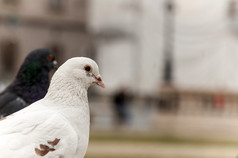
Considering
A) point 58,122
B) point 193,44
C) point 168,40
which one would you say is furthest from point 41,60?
point 168,40

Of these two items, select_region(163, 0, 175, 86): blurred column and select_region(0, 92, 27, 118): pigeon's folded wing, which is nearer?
select_region(0, 92, 27, 118): pigeon's folded wing

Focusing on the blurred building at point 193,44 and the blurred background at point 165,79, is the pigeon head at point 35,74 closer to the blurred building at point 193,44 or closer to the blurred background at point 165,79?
the blurred background at point 165,79

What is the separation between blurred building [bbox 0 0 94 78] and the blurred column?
13340mm

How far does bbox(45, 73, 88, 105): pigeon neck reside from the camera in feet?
10.5

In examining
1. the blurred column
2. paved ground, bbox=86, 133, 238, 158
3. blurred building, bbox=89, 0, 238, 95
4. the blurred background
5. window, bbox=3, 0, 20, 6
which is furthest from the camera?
window, bbox=3, 0, 20, 6

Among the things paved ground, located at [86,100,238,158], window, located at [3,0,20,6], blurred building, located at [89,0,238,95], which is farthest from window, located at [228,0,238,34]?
window, located at [3,0,20,6]

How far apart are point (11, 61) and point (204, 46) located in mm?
16600

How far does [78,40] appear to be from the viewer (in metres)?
38.7

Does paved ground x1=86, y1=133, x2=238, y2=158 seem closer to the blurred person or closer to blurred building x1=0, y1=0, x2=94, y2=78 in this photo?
the blurred person

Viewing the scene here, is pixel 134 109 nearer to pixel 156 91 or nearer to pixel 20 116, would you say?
pixel 156 91

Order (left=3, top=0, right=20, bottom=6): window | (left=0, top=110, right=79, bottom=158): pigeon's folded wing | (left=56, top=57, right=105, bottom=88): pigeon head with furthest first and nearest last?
1. (left=3, top=0, right=20, bottom=6): window
2. (left=56, top=57, right=105, bottom=88): pigeon head
3. (left=0, top=110, right=79, bottom=158): pigeon's folded wing

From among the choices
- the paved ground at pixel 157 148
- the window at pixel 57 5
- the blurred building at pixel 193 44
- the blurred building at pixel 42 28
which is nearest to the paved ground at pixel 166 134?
the paved ground at pixel 157 148

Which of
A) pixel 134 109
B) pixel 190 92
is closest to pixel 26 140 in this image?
pixel 190 92

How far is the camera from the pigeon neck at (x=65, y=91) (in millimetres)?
3189
